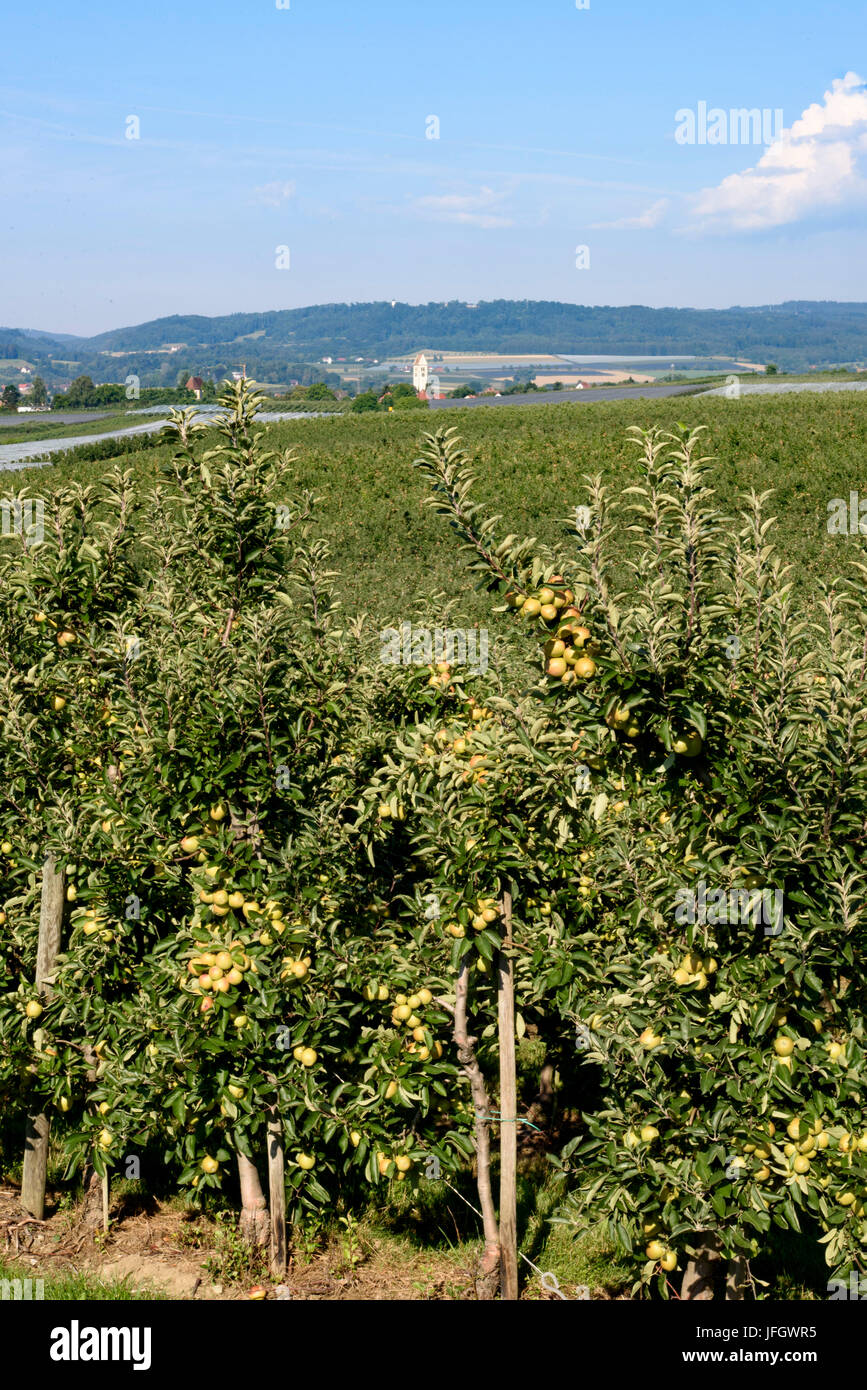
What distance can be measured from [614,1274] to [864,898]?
2.44 metres

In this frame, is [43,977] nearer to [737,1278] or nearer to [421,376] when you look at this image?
[737,1278]

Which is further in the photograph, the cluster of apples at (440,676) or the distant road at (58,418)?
the distant road at (58,418)

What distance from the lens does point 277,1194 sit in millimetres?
4152

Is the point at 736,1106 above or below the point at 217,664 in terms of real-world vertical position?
below

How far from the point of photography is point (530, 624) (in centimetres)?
345

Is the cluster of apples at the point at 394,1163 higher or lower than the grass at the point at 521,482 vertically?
lower

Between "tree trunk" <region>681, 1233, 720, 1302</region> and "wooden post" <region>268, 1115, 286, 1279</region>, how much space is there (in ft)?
5.59

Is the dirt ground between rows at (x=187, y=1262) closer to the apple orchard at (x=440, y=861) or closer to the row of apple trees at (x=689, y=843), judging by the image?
the apple orchard at (x=440, y=861)

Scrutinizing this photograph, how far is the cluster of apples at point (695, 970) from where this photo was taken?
344 centimetres

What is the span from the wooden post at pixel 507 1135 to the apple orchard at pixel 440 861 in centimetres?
3

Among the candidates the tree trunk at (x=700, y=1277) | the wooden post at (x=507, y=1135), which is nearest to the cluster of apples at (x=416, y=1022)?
the wooden post at (x=507, y=1135)

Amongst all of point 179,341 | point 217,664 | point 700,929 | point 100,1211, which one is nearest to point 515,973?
point 700,929


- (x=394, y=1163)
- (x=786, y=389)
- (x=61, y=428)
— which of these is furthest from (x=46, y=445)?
(x=394, y=1163)
